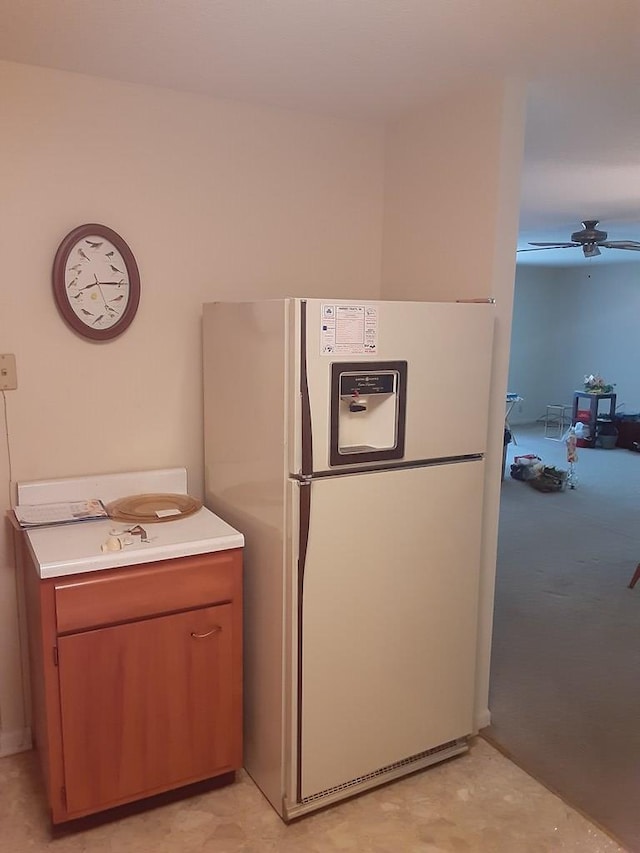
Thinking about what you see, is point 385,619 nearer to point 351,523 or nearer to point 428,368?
point 351,523

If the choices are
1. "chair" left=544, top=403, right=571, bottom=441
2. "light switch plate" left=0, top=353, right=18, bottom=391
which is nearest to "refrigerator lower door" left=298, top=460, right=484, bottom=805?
"light switch plate" left=0, top=353, right=18, bottom=391

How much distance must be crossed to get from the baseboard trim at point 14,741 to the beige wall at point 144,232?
0.9 inches

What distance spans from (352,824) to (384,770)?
0.71ft

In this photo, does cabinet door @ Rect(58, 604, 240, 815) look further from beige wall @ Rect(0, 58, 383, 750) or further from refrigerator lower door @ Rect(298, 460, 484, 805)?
beige wall @ Rect(0, 58, 383, 750)

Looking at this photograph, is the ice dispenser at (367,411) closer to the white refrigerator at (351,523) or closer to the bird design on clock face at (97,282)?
the white refrigerator at (351,523)

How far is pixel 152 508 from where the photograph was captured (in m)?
2.34

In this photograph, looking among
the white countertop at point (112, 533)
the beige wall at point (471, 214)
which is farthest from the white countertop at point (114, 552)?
the beige wall at point (471, 214)

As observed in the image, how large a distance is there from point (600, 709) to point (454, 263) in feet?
6.07

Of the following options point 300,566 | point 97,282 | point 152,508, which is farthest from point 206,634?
point 97,282

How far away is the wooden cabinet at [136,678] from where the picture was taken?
1.90 m

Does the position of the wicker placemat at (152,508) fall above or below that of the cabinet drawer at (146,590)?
above

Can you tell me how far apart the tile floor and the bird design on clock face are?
5.10 feet

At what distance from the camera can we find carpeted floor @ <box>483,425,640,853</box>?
2350mm

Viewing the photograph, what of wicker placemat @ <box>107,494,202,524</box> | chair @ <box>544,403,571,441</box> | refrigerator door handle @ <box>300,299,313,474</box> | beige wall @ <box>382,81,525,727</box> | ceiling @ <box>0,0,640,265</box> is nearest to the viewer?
ceiling @ <box>0,0,640,265</box>
